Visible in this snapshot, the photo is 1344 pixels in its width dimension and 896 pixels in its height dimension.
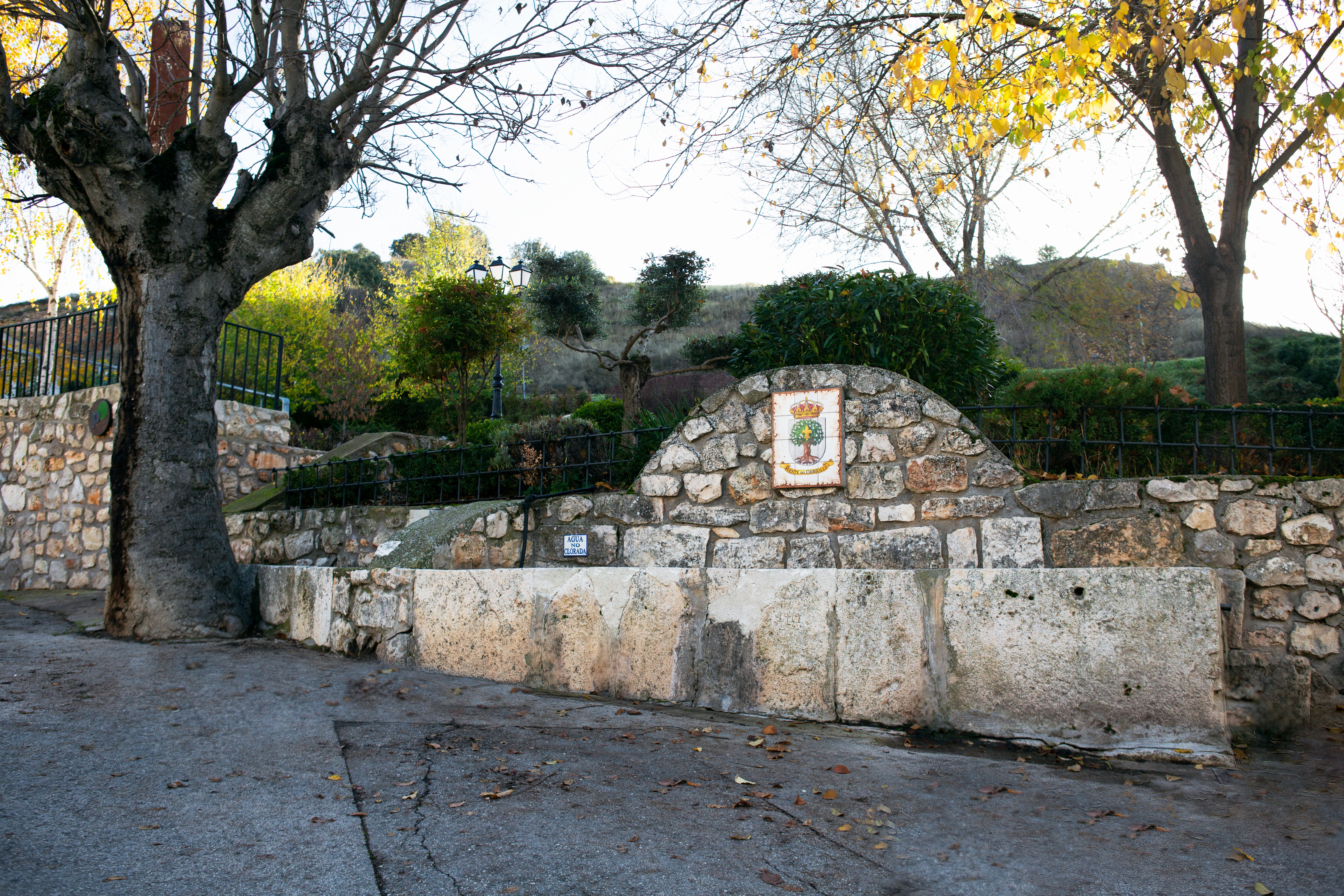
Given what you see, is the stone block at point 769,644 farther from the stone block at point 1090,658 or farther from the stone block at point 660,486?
the stone block at point 660,486

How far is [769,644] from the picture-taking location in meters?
3.98

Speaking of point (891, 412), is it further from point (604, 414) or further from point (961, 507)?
point (604, 414)

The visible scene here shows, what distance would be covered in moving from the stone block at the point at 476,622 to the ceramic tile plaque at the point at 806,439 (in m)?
1.56

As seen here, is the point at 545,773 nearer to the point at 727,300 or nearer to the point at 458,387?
the point at 458,387

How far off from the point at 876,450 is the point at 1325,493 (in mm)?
2461

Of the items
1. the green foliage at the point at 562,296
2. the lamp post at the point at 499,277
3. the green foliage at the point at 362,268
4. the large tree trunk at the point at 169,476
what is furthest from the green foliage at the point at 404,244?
the large tree trunk at the point at 169,476

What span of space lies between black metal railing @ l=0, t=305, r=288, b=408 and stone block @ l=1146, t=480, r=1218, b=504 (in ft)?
→ 26.6

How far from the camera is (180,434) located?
582 cm

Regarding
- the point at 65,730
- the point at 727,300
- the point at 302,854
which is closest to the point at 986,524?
the point at 302,854

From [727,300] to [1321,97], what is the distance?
123 feet

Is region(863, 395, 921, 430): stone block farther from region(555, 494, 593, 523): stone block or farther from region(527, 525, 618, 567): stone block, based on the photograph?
region(555, 494, 593, 523): stone block

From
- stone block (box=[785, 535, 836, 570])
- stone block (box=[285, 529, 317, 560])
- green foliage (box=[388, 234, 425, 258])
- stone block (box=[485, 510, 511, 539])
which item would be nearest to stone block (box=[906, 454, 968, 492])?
stone block (box=[785, 535, 836, 570])

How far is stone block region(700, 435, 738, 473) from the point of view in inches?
209

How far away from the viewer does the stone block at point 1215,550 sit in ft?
15.8
